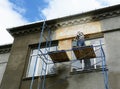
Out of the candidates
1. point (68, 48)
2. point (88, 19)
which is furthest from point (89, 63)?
point (88, 19)

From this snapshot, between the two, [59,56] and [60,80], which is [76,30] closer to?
[59,56]

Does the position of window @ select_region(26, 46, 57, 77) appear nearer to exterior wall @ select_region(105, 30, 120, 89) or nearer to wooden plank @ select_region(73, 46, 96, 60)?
wooden plank @ select_region(73, 46, 96, 60)

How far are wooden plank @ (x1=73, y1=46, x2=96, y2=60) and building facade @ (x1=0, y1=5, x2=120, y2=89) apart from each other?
1.44 feet

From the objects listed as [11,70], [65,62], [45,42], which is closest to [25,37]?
[45,42]

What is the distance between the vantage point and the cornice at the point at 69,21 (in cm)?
1239

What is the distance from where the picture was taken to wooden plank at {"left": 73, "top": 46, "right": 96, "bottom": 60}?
1059cm

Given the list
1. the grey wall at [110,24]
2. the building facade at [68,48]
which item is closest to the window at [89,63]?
the building facade at [68,48]

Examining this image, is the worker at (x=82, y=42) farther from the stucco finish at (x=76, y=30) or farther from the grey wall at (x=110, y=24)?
the grey wall at (x=110, y=24)

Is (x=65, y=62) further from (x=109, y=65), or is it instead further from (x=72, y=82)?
(x=109, y=65)

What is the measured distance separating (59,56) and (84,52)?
127 cm

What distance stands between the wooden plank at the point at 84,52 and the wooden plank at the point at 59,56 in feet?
1.88

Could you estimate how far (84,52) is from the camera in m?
10.9

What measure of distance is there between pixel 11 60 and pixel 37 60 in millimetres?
1481

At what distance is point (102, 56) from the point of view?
421 inches
